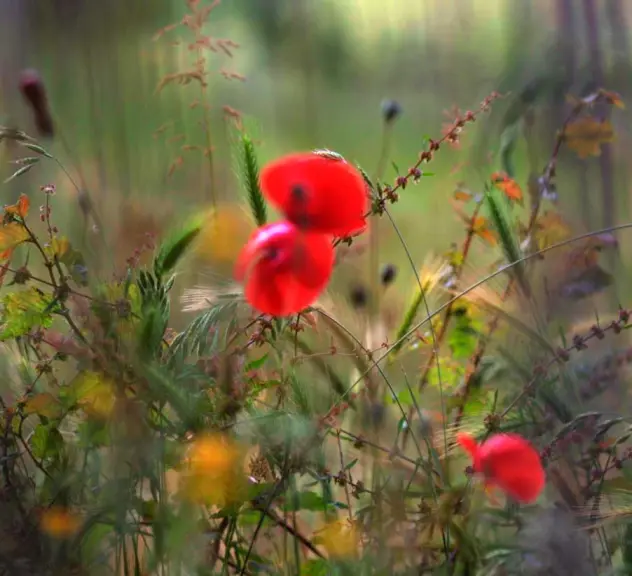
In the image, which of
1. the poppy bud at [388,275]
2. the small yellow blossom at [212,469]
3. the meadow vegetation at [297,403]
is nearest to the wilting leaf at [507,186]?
the meadow vegetation at [297,403]

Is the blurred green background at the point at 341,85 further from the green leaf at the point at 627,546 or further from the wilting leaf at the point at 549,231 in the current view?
the green leaf at the point at 627,546

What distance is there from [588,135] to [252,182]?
1.15 ft

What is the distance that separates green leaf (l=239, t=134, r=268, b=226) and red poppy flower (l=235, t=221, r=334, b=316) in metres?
0.07

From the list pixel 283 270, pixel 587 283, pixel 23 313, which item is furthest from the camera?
pixel 587 283

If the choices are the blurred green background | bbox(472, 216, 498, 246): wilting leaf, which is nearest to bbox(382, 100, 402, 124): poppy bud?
the blurred green background

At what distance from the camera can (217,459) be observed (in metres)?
0.41

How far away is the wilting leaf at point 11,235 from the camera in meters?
0.48

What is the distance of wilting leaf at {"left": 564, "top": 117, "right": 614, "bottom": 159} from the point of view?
2.07 feet

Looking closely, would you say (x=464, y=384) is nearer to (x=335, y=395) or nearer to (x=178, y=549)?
(x=335, y=395)

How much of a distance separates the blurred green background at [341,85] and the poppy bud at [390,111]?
0.08 feet

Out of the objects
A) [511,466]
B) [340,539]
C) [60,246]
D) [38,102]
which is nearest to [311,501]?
[340,539]

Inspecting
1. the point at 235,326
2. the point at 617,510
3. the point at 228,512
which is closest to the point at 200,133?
the point at 235,326

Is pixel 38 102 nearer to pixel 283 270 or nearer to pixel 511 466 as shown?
pixel 283 270

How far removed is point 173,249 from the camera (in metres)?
0.46
